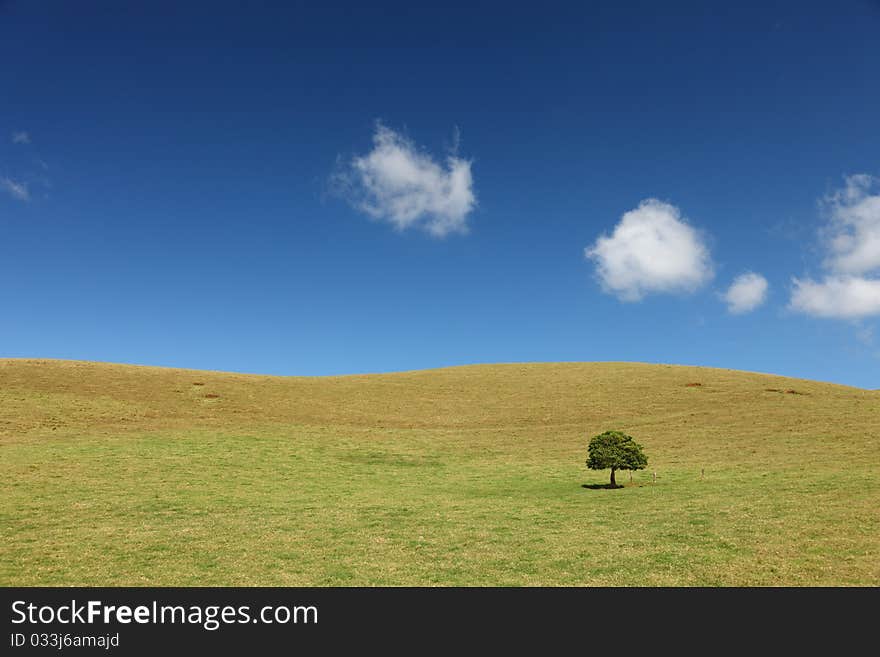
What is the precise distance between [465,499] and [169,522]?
17.6 metres

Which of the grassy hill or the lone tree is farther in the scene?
the lone tree

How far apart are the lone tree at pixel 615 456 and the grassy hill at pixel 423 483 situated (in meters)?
1.69

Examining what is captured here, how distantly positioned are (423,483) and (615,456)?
15.0 meters

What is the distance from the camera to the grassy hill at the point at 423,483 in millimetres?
19078

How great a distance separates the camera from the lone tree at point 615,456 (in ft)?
126

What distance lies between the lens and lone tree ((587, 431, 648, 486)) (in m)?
38.5

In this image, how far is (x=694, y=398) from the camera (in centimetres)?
6969

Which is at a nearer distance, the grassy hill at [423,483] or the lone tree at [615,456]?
the grassy hill at [423,483]

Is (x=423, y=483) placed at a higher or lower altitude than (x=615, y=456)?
lower

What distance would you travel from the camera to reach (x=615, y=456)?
38.7 m

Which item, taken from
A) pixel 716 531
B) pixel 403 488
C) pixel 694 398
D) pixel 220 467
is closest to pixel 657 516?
pixel 716 531

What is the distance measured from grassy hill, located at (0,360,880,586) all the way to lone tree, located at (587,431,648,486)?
1686 millimetres
